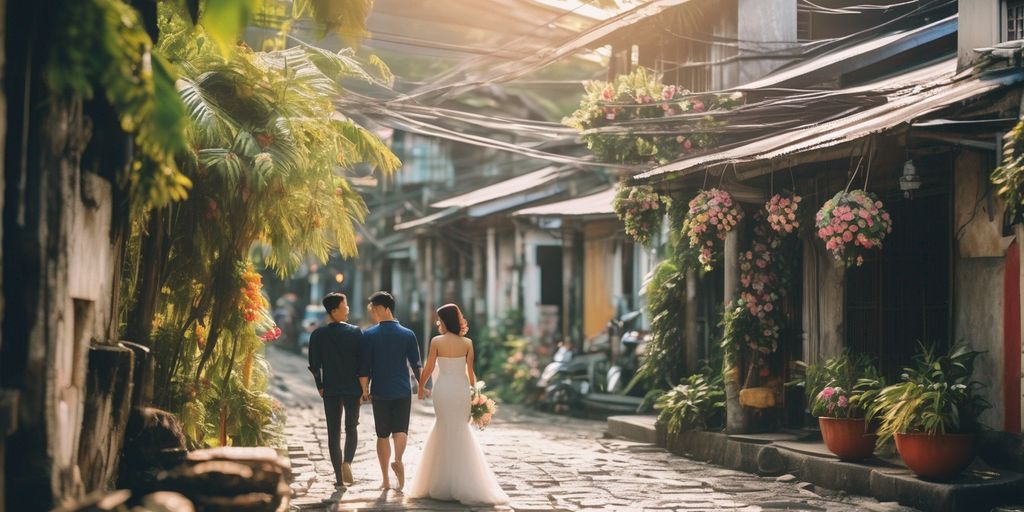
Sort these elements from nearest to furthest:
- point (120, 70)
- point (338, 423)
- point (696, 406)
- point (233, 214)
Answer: point (120, 70) → point (233, 214) → point (338, 423) → point (696, 406)

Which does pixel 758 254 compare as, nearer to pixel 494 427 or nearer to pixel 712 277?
pixel 712 277

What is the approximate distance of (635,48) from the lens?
21.8 metres

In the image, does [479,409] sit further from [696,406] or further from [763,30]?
[763,30]

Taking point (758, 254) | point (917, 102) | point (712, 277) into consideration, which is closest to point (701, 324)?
point (712, 277)

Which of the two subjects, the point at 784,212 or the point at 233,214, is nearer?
the point at 233,214

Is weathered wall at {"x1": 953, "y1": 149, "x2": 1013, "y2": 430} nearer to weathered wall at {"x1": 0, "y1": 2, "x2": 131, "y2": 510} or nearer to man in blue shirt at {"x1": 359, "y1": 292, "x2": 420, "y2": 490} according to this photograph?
man in blue shirt at {"x1": 359, "y1": 292, "x2": 420, "y2": 490}

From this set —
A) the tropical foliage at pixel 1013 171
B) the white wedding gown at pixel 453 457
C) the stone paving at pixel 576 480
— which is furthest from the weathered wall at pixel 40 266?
the tropical foliage at pixel 1013 171

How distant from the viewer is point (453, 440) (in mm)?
11828

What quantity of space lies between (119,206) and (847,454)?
7.97 m

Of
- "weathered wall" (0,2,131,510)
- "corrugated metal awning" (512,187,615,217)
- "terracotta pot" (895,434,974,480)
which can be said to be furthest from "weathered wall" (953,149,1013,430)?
"corrugated metal awning" (512,187,615,217)

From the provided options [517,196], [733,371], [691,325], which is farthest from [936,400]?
[517,196]

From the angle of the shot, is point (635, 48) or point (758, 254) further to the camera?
point (635, 48)

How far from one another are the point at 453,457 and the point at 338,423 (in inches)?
59.6

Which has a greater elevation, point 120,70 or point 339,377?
point 120,70
